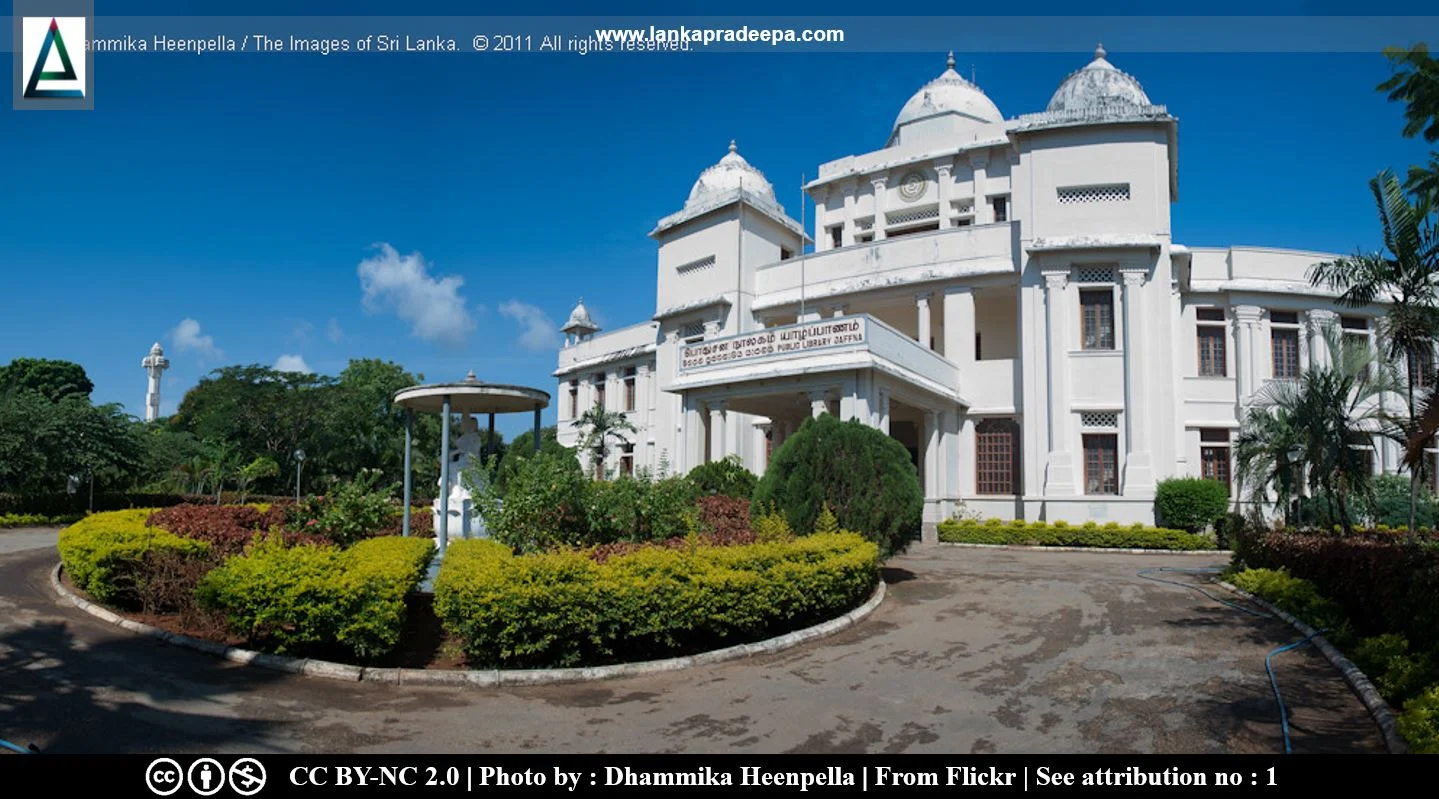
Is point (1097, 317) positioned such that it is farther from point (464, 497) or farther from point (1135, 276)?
point (464, 497)

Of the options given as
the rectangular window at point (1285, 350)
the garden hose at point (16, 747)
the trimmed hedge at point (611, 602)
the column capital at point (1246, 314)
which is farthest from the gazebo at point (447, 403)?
the rectangular window at point (1285, 350)

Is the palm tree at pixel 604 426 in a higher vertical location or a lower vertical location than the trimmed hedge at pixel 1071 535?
higher

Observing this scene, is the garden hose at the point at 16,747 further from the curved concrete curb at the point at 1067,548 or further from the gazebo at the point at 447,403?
the curved concrete curb at the point at 1067,548

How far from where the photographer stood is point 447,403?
13.8 metres

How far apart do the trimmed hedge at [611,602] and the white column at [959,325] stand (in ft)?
50.2

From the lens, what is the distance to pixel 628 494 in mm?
10172

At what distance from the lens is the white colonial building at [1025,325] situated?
Answer: 20.5 m

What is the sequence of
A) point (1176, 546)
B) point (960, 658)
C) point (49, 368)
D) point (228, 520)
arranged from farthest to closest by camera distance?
point (49, 368)
point (1176, 546)
point (228, 520)
point (960, 658)

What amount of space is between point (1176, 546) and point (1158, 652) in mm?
12502

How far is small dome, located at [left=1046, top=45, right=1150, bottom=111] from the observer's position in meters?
21.9

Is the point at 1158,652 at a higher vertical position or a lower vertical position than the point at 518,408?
lower

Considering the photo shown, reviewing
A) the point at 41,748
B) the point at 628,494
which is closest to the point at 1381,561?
the point at 628,494
